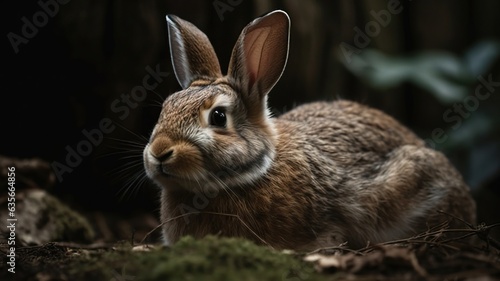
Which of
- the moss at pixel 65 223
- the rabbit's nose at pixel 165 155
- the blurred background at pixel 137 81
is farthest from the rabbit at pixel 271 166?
the moss at pixel 65 223

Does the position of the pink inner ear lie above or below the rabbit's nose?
above

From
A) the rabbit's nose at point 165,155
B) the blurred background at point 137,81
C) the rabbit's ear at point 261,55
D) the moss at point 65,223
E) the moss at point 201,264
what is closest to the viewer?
the moss at point 201,264

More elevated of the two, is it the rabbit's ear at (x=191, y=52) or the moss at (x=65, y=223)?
the rabbit's ear at (x=191, y=52)

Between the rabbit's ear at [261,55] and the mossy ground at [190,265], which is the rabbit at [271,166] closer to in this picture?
the rabbit's ear at [261,55]

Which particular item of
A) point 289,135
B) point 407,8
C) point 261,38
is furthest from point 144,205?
point 407,8

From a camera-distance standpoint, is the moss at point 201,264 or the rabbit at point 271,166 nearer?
the moss at point 201,264


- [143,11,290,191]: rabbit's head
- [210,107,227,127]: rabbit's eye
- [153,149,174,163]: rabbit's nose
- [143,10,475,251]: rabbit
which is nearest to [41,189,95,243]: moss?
[143,10,475,251]: rabbit

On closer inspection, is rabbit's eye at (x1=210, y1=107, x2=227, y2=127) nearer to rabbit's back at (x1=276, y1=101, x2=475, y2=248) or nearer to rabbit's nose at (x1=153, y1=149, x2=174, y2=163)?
rabbit's nose at (x1=153, y1=149, x2=174, y2=163)

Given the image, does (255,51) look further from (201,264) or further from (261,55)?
(201,264)

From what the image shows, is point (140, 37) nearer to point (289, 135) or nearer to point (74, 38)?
point (74, 38)
